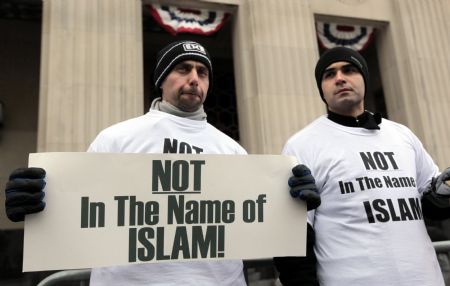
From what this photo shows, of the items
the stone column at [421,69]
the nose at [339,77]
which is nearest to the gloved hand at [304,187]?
the nose at [339,77]

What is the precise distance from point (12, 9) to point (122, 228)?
10.1 meters

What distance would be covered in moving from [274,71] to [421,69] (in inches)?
142

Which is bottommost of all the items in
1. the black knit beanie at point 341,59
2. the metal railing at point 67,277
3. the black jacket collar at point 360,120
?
the metal railing at point 67,277

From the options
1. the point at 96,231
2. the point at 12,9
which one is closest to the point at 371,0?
the point at 12,9

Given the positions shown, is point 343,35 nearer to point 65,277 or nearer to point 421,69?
point 421,69

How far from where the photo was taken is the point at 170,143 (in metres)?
2.03

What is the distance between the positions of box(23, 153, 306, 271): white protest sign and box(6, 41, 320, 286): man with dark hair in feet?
0.23

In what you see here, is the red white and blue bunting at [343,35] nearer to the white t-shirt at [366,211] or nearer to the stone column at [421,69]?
the stone column at [421,69]

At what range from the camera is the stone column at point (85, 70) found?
6.73 metres

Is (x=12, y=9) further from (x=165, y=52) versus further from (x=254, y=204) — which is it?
(x=254, y=204)

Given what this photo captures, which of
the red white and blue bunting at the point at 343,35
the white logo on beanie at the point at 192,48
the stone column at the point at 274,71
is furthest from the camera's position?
the red white and blue bunting at the point at 343,35

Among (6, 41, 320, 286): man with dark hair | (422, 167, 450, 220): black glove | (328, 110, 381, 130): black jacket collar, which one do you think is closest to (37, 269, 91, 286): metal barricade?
(6, 41, 320, 286): man with dark hair

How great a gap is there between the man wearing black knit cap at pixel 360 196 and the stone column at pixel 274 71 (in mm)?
5283

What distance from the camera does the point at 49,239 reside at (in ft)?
5.57
